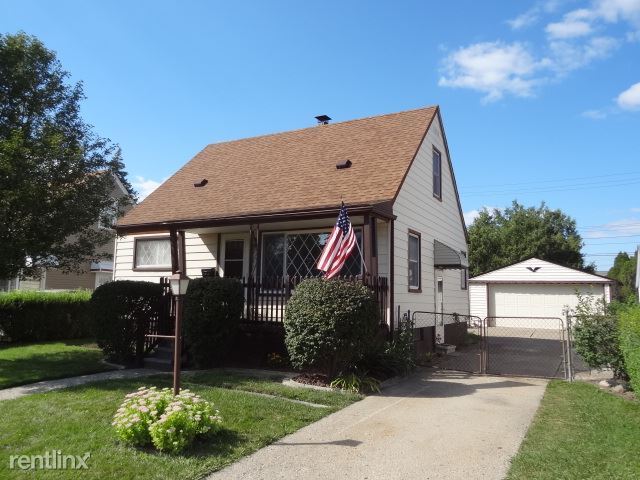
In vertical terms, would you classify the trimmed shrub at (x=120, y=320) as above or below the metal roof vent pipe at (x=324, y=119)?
below

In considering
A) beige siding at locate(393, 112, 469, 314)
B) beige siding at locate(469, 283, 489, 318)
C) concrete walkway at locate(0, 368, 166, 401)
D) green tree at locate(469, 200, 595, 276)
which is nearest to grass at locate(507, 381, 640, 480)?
beige siding at locate(393, 112, 469, 314)

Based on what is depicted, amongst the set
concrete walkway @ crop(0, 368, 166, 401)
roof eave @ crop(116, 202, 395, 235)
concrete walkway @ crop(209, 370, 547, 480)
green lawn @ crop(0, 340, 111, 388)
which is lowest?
concrete walkway @ crop(209, 370, 547, 480)

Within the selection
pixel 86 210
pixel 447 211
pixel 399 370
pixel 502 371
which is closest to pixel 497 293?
pixel 447 211

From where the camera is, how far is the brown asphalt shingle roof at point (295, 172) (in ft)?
38.0

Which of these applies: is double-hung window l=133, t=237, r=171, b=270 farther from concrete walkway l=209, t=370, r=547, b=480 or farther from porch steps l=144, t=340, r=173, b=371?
concrete walkway l=209, t=370, r=547, b=480

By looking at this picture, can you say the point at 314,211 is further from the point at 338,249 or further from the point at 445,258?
the point at 445,258

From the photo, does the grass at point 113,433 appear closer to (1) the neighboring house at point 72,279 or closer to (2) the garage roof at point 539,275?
(1) the neighboring house at point 72,279

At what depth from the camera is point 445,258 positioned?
14.0 meters

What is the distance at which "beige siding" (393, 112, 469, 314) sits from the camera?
11.7m

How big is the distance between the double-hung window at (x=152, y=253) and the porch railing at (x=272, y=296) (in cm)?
476

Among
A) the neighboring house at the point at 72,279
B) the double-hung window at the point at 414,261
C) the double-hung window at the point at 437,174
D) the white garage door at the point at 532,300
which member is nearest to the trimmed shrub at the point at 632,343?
the double-hung window at the point at 414,261

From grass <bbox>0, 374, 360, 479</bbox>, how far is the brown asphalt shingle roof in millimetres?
4367

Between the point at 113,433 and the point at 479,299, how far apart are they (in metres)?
24.3

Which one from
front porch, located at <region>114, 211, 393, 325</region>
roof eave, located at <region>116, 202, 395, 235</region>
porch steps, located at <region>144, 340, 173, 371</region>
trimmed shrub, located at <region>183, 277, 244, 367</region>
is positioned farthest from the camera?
porch steps, located at <region>144, 340, 173, 371</region>
